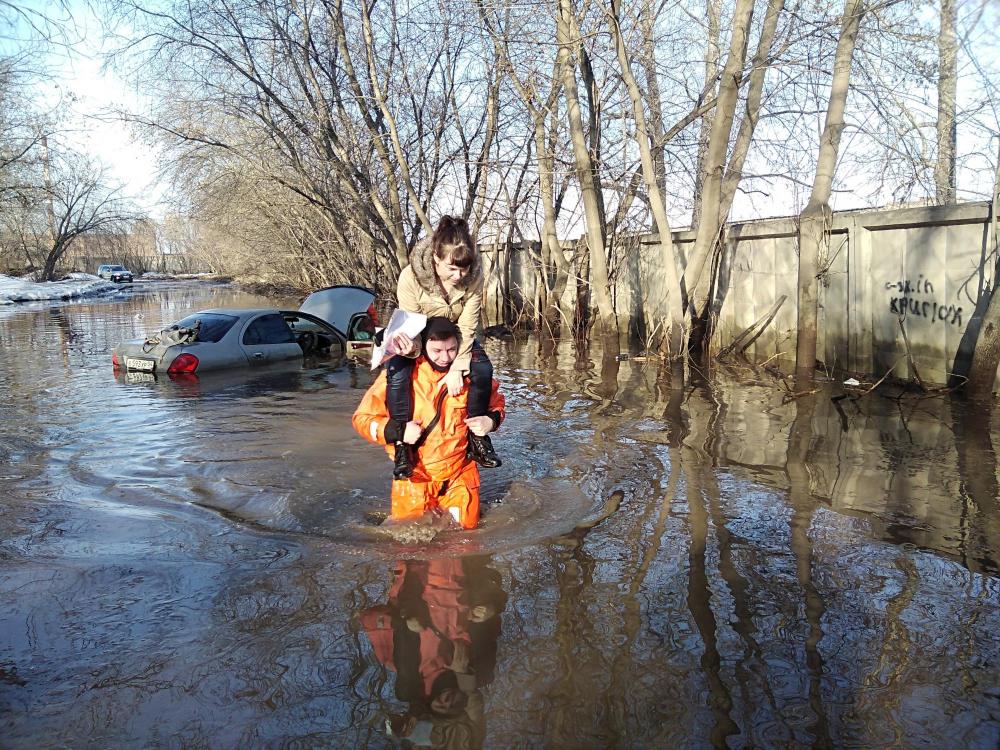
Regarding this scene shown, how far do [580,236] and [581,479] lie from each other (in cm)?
1069

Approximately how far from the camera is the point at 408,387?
4.61m

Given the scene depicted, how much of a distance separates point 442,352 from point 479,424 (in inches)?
18.8

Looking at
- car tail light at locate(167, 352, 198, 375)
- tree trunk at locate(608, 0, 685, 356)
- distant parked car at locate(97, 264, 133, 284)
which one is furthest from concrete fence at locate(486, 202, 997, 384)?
distant parked car at locate(97, 264, 133, 284)

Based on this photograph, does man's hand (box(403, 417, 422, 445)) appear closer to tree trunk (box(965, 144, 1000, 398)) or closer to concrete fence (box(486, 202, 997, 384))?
tree trunk (box(965, 144, 1000, 398))

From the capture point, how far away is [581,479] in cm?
660

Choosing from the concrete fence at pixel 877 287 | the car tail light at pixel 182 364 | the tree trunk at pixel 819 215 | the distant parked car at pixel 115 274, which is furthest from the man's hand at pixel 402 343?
the distant parked car at pixel 115 274

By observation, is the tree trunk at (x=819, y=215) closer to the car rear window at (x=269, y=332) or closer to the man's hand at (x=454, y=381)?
the man's hand at (x=454, y=381)

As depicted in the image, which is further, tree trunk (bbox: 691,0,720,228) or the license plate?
tree trunk (bbox: 691,0,720,228)

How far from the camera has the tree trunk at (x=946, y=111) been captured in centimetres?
966

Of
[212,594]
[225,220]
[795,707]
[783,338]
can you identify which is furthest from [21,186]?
[795,707]

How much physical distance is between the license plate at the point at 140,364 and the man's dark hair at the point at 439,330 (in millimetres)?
8746

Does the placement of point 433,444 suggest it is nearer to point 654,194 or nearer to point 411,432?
point 411,432

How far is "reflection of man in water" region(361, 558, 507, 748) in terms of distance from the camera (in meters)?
3.01

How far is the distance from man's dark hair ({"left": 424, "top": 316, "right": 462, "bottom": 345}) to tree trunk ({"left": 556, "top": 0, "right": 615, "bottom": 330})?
8996 millimetres
